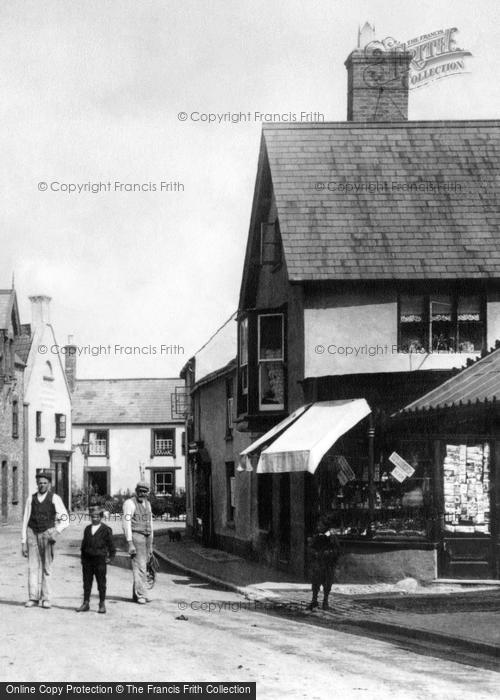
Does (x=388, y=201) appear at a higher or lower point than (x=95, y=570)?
higher

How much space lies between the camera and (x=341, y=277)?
805 inches

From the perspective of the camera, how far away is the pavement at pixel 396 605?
1227 cm

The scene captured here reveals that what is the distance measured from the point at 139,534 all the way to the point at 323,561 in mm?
2719

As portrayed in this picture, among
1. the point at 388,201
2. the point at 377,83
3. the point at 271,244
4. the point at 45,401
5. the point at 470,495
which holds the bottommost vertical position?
the point at 470,495

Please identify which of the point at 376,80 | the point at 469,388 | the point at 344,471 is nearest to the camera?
the point at 469,388

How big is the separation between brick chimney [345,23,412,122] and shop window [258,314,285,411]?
5.81m

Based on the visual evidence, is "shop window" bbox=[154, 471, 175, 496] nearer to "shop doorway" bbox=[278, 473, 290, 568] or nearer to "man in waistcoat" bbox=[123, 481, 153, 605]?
"shop doorway" bbox=[278, 473, 290, 568]

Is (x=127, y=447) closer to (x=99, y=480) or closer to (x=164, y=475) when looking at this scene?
(x=99, y=480)

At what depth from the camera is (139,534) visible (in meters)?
15.6

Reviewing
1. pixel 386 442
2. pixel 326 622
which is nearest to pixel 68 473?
pixel 386 442

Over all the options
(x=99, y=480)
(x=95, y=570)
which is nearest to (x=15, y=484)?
(x=99, y=480)

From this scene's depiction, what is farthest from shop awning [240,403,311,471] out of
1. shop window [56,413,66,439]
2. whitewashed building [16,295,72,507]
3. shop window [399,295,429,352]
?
shop window [56,413,66,439]

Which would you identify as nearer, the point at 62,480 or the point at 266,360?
the point at 266,360

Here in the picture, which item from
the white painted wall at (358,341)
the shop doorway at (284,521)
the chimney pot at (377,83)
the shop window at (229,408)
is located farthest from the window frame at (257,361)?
the shop window at (229,408)
